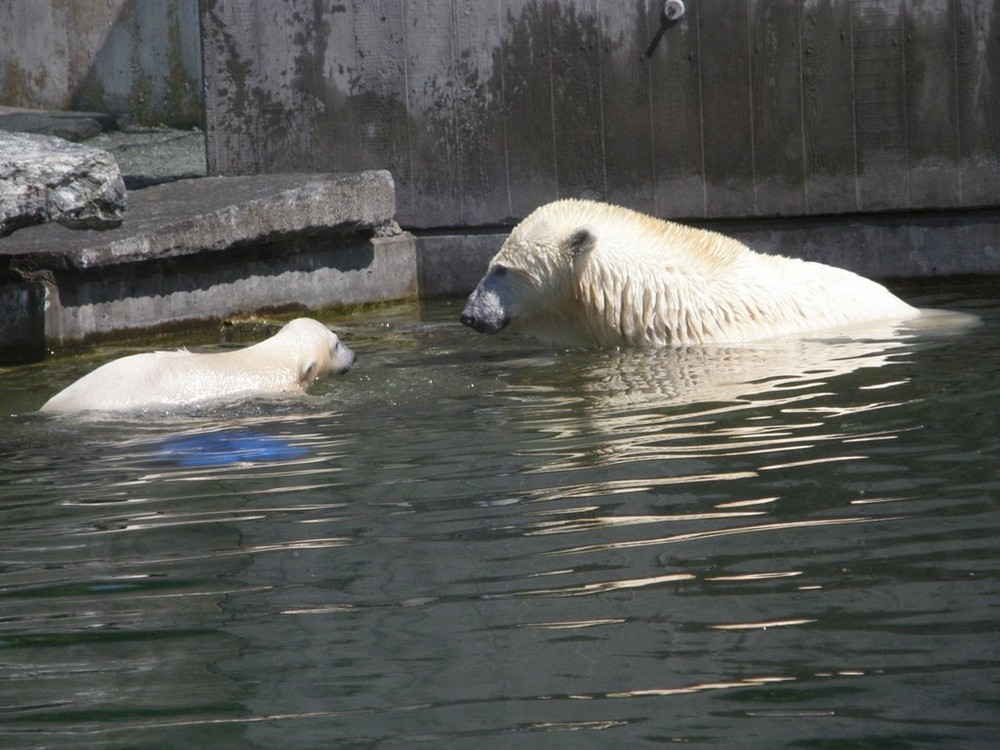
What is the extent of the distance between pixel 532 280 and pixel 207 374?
1.71 metres

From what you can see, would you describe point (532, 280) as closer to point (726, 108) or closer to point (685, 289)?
point (685, 289)

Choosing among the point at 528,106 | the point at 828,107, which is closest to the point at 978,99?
the point at 828,107

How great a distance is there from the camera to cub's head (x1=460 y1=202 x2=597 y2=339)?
6223 millimetres

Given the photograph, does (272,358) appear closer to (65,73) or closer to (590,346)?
(590,346)

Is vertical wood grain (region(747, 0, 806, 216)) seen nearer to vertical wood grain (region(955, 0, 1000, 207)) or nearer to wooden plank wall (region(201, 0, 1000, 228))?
wooden plank wall (region(201, 0, 1000, 228))

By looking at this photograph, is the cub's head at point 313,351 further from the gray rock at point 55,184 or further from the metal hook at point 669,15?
the metal hook at point 669,15

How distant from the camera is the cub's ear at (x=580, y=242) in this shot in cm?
608

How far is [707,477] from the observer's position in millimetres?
3326

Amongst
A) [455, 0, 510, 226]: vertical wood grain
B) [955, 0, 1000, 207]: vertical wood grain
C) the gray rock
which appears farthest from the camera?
[455, 0, 510, 226]: vertical wood grain

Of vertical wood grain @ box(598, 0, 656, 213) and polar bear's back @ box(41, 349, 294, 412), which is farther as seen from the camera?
vertical wood grain @ box(598, 0, 656, 213)

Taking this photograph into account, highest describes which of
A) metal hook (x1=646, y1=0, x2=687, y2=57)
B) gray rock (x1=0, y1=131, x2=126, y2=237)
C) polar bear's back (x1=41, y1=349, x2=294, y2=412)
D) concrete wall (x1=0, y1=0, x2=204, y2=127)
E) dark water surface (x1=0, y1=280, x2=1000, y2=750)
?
concrete wall (x1=0, y1=0, x2=204, y2=127)

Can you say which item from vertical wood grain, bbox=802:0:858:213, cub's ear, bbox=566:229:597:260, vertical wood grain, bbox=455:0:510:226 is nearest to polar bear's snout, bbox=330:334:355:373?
cub's ear, bbox=566:229:597:260

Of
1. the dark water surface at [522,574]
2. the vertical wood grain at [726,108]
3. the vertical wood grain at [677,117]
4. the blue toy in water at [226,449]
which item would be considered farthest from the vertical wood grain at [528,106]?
the blue toy in water at [226,449]

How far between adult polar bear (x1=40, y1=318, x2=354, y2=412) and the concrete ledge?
1347 mm
